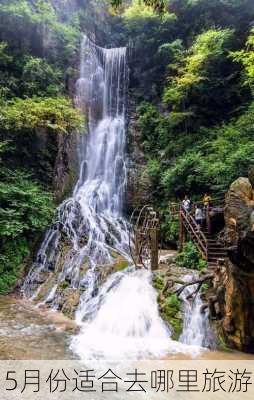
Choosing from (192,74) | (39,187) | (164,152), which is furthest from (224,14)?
(39,187)

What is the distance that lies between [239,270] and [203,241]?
14.2 feet

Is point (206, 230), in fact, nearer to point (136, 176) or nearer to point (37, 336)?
point (136, 176)

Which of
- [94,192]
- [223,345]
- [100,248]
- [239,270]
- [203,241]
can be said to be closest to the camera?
[239,270]

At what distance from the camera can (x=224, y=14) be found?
19.1 m

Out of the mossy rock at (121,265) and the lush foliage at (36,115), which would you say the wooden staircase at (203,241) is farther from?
the lush foliage at (36,115)

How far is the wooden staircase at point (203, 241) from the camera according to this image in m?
10.1

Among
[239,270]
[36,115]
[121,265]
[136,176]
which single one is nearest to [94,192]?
[136,176]

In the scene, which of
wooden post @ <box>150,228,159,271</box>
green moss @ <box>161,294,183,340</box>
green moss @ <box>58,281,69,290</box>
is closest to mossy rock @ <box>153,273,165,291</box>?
green moss @ <box>161,294,183,340</box>

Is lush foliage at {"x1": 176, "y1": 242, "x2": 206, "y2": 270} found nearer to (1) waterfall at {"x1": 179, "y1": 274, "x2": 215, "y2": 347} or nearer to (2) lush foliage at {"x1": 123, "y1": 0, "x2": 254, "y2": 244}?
(1) waterfall at {"x1": 179, "y1": 274, "x2": 215, "y2": 347}

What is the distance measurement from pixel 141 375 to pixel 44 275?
21.6 ft

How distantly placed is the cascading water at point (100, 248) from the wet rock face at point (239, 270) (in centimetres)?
106

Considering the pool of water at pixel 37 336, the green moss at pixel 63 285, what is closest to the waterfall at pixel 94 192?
the green moss at pixel 63 285

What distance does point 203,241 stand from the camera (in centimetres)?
1097

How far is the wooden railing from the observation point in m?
10.3
